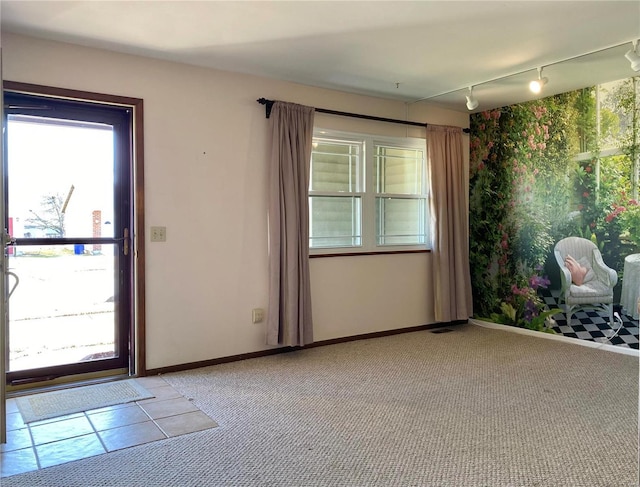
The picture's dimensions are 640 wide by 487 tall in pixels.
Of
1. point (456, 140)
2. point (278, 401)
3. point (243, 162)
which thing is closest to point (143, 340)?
point (278, 401)

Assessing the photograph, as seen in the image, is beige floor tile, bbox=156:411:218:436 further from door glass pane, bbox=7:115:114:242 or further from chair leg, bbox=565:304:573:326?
chair leg, bbox=565:304:573:326

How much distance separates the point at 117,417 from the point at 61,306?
1.06 meters

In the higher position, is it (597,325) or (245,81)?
(245,81)

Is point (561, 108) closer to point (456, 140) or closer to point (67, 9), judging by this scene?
point (456, 140)

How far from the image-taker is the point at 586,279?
4457 mm

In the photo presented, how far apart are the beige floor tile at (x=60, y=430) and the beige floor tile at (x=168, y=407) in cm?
34

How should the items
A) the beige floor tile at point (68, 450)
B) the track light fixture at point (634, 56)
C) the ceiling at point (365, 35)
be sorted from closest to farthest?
the beige floor tile at point (68, 450) < the ceiling at point (365, 35) < the track light fixture at point (634, 56)

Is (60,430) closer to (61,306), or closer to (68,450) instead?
(68,450)

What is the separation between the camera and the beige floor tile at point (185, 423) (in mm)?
2660

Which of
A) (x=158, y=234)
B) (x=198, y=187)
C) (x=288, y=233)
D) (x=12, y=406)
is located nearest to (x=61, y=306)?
(x=12, y=406)

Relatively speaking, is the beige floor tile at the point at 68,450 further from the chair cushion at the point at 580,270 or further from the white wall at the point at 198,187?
the chair cushion at the point at 580,270

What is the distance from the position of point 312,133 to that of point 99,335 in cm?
236

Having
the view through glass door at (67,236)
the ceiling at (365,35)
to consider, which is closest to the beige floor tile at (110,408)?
the view through glass door at (67,236)

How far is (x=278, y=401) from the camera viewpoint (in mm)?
3096
